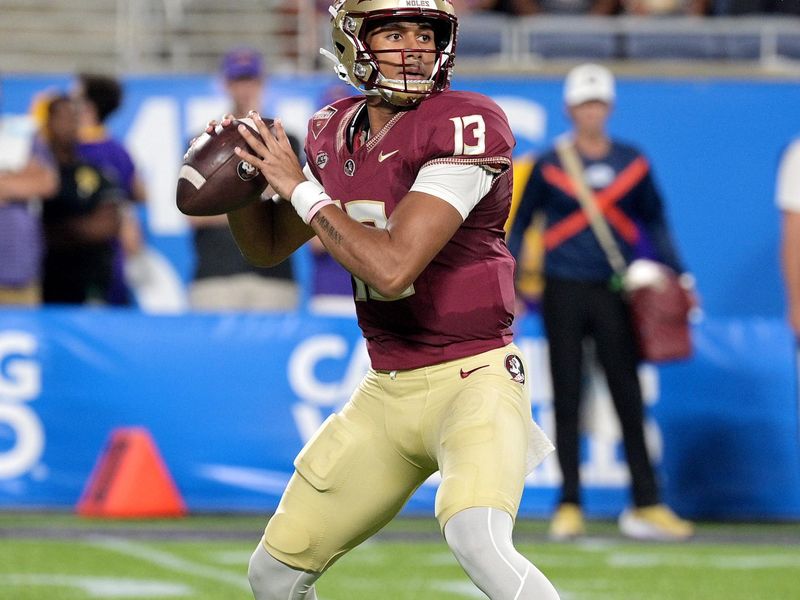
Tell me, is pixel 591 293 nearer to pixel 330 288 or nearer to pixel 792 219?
pixel 792 219

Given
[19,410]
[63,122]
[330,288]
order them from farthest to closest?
1. [63,122]
2. [330,288]
3. [19,410]

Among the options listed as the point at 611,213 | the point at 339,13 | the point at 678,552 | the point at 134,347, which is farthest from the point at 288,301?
the point at 339,13

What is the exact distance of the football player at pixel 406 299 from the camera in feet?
12.0

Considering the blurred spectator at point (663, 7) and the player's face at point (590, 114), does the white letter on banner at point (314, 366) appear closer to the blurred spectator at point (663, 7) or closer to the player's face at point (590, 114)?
the player's face at point (590, 114)

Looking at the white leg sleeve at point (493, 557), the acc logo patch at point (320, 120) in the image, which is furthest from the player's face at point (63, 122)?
the white leg sleeve at point (493, 557)

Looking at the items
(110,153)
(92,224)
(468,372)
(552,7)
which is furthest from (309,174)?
(552,7)

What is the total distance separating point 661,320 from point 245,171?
3.59 m

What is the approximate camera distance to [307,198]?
3623 mm

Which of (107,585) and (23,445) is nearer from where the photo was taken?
(107,585)

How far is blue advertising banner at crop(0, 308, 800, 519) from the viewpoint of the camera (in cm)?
776

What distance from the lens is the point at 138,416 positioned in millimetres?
7871

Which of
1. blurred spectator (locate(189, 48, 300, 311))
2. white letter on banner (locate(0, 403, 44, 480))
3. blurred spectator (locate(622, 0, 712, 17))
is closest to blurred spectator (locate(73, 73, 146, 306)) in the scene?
blurred spectator (locate(189, 48, 300, 311))

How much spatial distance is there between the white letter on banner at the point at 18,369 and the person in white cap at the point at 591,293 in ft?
8.27

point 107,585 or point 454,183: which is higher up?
point 454,183
